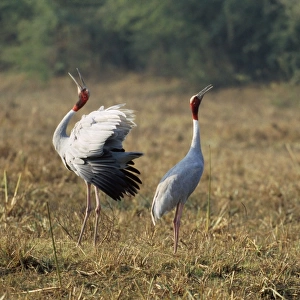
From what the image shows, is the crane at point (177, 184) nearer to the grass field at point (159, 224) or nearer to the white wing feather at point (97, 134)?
the grass field at point (159, 224)

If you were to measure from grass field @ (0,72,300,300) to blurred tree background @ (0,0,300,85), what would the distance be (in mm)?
7757

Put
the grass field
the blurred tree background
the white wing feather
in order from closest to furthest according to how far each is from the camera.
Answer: the grass field, the white wing feather, the blurred tree background

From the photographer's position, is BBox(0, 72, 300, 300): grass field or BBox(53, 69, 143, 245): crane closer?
BBox(0, 72, 300, 300): grass field

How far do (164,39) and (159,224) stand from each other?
61.5 ft

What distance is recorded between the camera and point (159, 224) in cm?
600

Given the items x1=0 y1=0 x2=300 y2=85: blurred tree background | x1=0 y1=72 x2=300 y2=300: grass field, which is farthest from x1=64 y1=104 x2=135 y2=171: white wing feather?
x1=0 y1=0 x2=300 y2=85: blurred tree background

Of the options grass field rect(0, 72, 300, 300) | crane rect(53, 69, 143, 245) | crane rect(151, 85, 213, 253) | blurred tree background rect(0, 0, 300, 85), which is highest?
crane rect(53, 69, 143, 245)

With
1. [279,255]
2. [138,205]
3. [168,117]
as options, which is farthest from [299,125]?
[279,255]

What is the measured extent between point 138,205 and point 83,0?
20.6m

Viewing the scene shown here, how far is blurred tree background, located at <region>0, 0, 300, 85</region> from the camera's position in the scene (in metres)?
21.7

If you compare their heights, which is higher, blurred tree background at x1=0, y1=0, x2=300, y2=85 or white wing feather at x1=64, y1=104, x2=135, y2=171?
white wing feather at x1=64, y1=104, x2=135, y2=171

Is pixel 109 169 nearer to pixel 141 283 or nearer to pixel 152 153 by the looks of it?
pixel 141 283

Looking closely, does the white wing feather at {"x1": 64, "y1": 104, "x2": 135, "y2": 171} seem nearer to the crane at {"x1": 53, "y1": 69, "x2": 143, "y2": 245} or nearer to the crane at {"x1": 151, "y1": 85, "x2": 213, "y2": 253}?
the crane at {"x1": 53, "y1": 69, "x2": 143, "y2": 245}

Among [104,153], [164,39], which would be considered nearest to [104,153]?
[104,153]
